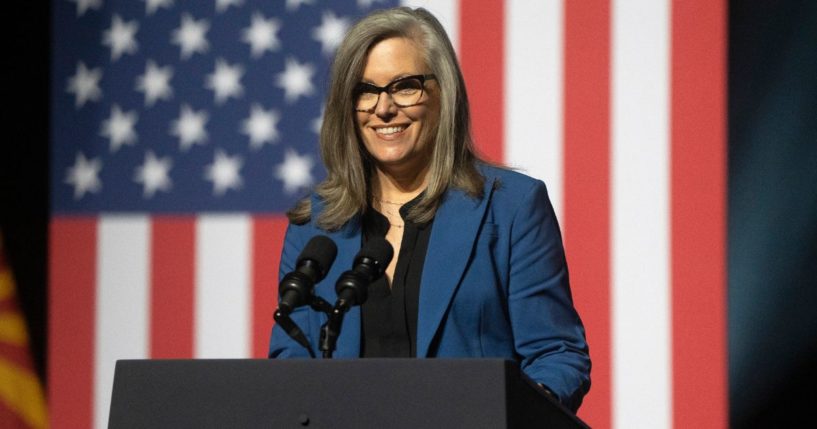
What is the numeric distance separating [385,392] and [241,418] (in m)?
0.18

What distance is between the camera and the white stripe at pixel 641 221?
296 cm

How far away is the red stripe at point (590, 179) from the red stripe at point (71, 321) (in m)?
1.46

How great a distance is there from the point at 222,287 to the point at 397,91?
1471 mm

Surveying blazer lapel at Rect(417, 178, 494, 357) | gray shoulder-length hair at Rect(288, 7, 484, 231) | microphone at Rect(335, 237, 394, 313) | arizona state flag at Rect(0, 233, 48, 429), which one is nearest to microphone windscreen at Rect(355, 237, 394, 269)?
microphone at Rect(335, 237, 394, 313)

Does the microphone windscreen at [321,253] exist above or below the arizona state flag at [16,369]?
above

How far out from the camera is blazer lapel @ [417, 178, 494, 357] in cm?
189

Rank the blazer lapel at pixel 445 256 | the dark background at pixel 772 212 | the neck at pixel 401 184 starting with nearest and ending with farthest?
the blazer lapel at pixel 445 256 → the neck at pixel 401 184 → the dark background at pixel 772 212

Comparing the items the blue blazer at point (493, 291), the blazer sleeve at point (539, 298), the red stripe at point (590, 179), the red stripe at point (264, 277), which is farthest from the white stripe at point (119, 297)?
the blazer sleeve at point (539, 298)

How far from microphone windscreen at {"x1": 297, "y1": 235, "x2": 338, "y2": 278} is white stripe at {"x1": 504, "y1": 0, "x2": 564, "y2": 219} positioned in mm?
1646

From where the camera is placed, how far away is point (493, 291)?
6.31ft

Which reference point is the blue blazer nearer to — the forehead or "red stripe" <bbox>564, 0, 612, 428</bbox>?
the forehead

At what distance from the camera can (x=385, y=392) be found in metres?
1.27

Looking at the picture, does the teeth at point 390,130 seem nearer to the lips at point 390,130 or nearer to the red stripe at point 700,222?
the lips at point 390,130

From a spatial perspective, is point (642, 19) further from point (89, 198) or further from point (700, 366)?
point (89, 198)
